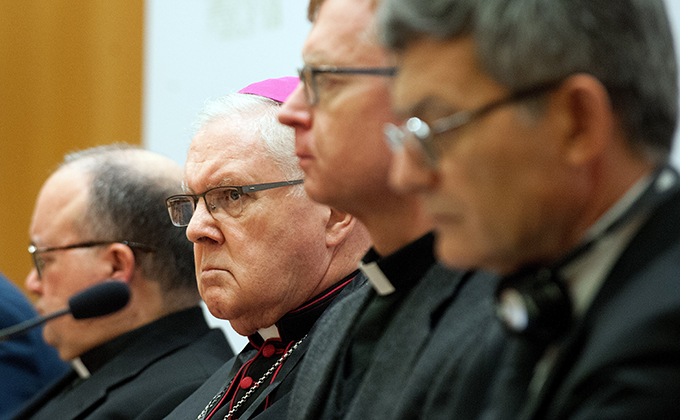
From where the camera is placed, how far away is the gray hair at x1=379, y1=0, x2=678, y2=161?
1000mm

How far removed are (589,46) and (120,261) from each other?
2.09m

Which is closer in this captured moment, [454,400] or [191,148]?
[454,400]

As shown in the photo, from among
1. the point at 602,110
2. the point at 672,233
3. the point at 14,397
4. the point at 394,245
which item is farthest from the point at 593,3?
the point at 14,397

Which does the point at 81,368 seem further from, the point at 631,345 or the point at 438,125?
the point at 631,345

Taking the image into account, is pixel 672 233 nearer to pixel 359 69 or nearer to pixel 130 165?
pixel 359 69

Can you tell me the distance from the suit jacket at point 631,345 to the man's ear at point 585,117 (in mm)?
112

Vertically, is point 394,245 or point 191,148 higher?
point 191,148

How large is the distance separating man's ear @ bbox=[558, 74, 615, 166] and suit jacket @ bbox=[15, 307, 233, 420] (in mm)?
1713

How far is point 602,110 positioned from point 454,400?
45 centimetres

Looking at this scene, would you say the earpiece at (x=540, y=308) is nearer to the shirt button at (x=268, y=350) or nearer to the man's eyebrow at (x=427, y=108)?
the man's eyebrow at (x=427, y=108)

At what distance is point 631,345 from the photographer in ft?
2.89

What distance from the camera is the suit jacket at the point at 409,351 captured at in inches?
49.5

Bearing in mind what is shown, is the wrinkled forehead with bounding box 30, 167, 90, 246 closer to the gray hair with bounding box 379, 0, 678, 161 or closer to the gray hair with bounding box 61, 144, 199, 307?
the gray hair with bounding box 61, 144, 199, 307

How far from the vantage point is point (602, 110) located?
3.30 ft
